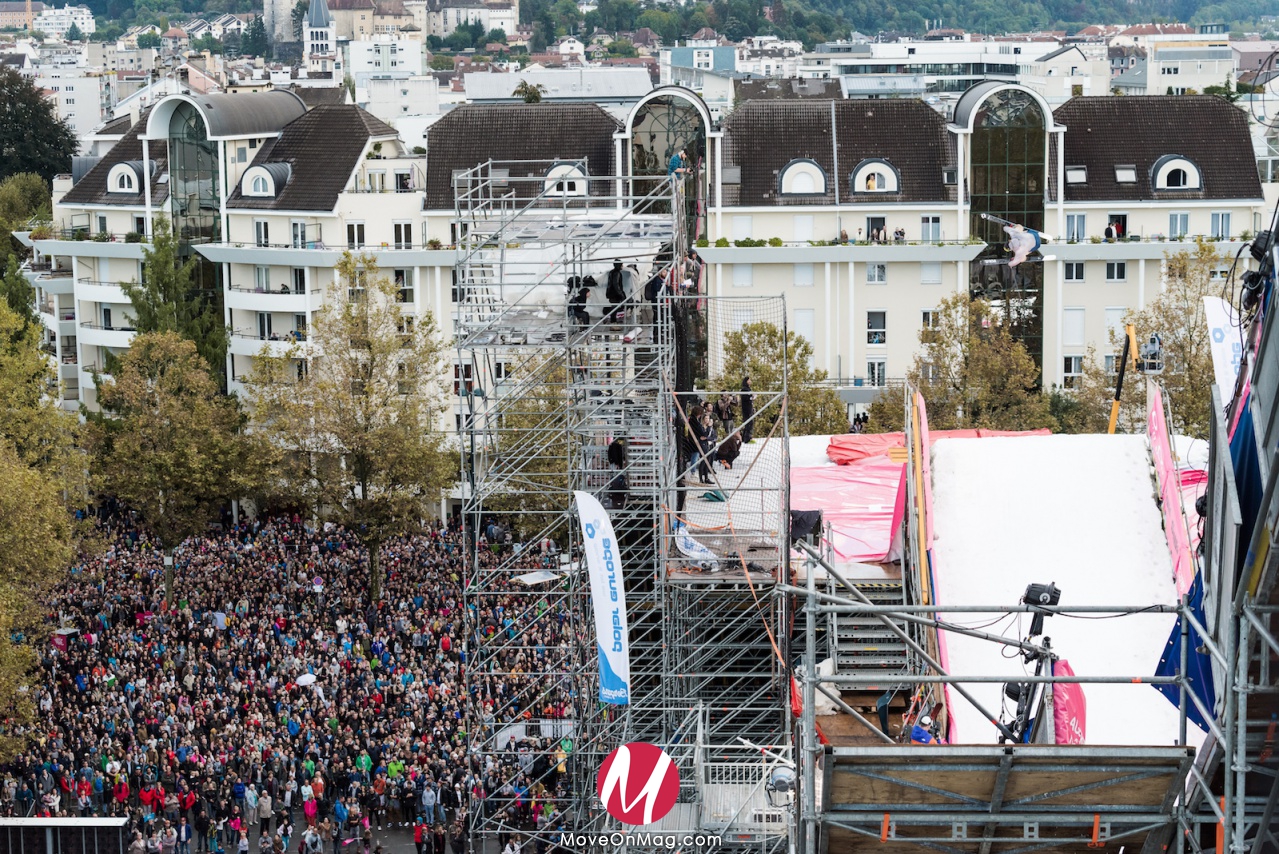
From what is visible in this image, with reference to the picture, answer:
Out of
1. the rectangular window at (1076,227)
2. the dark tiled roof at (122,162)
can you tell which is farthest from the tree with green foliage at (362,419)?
the rectangular window at (1076,227)

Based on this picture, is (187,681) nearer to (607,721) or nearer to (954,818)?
(607,721)

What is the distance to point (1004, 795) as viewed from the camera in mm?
17422

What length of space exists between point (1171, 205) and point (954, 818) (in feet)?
167

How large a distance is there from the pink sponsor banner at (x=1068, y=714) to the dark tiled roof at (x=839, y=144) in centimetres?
4459

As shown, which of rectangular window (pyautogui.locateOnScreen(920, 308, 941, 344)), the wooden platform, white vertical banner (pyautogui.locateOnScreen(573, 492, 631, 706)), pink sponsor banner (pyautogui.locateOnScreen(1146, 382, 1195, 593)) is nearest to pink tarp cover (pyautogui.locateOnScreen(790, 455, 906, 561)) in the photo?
pink sponsor banner (pyautogui.locateOnScreen(1146, 382, 1195, 593))

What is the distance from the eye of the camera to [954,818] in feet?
57.3

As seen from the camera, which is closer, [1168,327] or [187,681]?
[187,681]

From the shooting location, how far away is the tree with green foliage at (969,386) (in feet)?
178

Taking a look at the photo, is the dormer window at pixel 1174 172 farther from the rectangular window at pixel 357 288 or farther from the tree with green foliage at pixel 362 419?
the rectangular window at pixel 357 288

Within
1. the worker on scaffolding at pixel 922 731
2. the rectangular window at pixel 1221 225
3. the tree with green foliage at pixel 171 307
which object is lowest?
the worker on scaffolding at pixel 922 731

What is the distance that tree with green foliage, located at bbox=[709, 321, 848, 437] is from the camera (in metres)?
54.5

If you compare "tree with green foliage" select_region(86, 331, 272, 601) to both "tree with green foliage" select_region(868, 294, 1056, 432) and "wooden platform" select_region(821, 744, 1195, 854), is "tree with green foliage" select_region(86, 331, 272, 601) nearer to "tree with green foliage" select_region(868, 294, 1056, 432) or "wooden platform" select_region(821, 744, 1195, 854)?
"tree with green foliage" select_region(868, 294, 1056, 432)

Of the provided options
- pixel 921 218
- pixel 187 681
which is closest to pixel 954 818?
pixel 187 681

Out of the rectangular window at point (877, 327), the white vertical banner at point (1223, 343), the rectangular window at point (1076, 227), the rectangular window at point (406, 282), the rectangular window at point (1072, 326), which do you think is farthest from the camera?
the rectangular window at point (406, 282)
